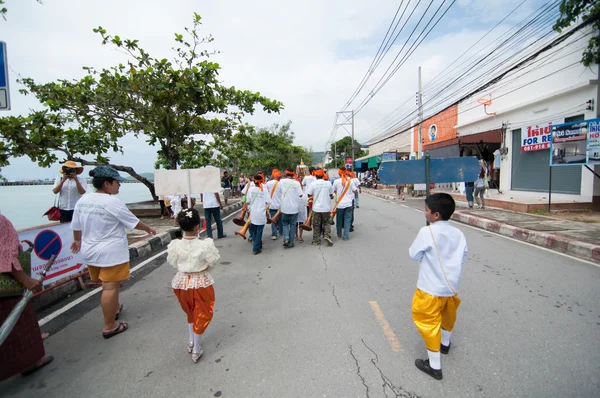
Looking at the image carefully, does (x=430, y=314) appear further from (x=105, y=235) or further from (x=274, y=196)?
(x=274, y=196)

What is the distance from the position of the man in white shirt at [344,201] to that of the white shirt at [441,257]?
15.6 ft

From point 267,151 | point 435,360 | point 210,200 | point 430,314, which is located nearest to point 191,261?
point 430,314

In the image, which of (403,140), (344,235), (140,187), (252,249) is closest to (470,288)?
(344,235)

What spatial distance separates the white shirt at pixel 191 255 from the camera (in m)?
2.81

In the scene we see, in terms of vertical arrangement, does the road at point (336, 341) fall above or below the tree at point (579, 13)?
below

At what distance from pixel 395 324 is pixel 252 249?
4.09 meters

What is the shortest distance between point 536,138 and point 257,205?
13.4 metres

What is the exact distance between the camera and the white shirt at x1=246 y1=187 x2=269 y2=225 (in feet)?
21.5

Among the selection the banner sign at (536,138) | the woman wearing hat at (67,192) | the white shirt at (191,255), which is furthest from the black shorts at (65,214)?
the banner sign at (536,138)

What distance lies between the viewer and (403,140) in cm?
3259

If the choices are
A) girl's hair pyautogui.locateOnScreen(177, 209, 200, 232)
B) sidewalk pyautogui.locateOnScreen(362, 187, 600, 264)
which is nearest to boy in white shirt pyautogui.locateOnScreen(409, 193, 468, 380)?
girl's hair pyautogui.locateOnScreen(177, 209, 200, 232)

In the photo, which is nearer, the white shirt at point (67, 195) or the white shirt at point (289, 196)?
the white shirt at point (67, 195)

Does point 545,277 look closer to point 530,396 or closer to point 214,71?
point 530,396

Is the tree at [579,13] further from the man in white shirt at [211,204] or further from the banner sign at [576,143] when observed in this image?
the man in white shirt at [211,204]
